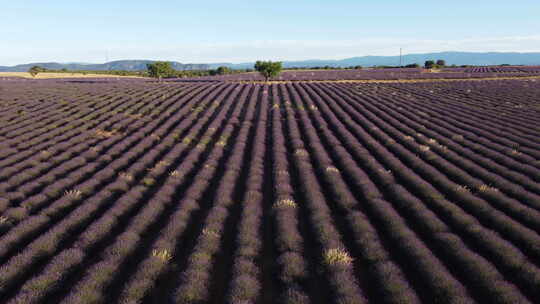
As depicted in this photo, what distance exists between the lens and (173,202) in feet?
32.2

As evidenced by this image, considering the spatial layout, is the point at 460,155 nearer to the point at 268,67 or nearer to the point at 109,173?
the point at 109,173

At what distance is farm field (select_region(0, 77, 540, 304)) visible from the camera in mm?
5801

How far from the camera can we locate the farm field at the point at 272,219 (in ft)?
19.0

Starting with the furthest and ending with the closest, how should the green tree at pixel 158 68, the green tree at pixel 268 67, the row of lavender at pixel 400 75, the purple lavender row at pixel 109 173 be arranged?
the row of lavender at pixel 400 75 < the green tree at pixel 158 68 < the green tree at pixel 268 67 < the purple lavender row at pixel 109 173

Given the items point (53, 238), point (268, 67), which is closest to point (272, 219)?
point (53, 238)

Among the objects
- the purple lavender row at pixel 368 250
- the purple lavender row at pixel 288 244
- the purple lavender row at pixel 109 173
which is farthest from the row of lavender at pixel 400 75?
the purple lavender row at pixel 288 244

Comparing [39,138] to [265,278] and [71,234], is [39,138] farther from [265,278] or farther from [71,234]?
[265,278]

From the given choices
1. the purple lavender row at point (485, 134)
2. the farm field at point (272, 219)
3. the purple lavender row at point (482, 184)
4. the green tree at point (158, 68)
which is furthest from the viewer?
the green tree at point (158, 68)

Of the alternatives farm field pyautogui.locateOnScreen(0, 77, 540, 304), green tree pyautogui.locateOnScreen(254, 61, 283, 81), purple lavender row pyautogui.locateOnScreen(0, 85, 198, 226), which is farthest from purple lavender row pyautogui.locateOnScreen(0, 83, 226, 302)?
green tree pyautogui.locateOnScreen(254, 61, 283, 81)

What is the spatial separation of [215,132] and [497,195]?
1369 cm

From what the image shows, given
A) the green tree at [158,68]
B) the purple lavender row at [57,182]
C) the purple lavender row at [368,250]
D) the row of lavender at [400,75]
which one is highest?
the green tree at [158,68]

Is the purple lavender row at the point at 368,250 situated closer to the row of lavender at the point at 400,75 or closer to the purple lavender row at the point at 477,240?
the purple lavender row at the point at 477,240

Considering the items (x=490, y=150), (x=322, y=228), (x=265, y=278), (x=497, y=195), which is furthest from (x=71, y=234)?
(x=490, y=150)

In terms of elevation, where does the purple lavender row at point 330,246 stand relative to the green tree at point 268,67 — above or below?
below
